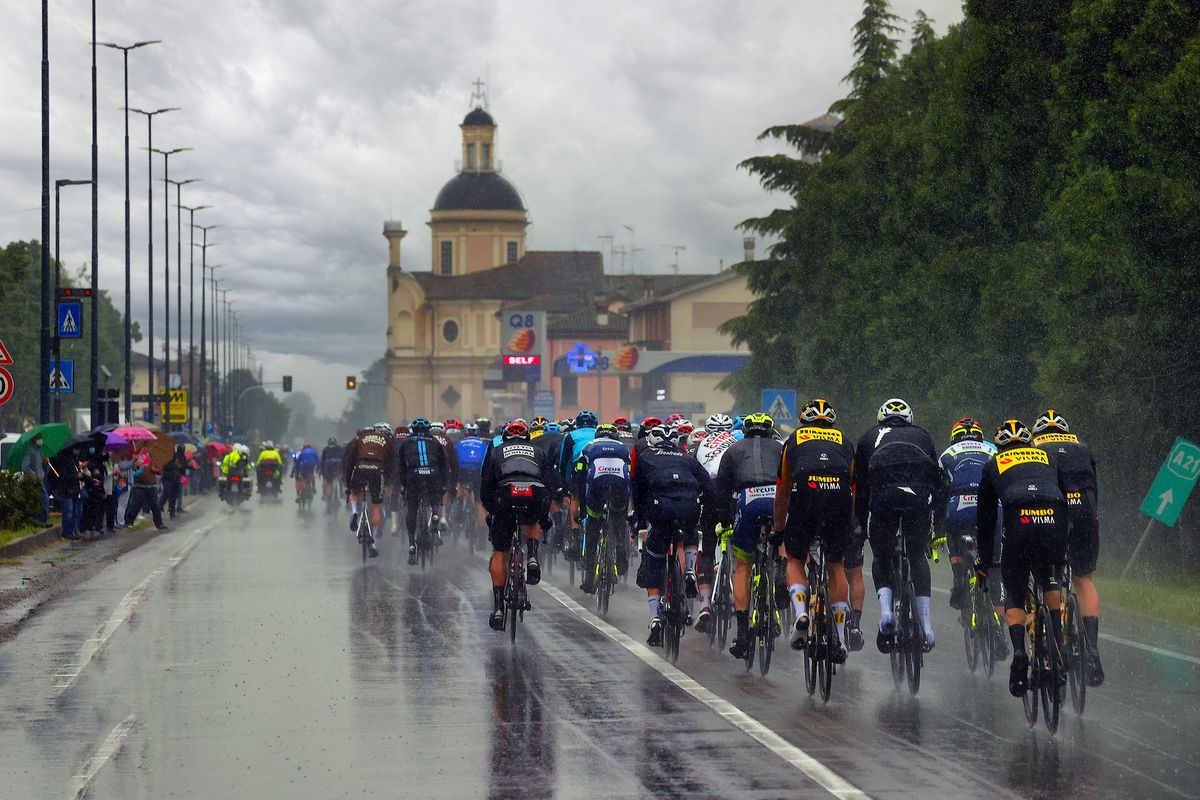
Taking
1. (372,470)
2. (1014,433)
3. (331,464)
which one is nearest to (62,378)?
(331,464)

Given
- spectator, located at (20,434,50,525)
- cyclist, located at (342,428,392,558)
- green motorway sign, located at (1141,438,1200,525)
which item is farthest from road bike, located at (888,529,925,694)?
spectator, located at (20,434,50,525)

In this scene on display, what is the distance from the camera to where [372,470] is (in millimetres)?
26047

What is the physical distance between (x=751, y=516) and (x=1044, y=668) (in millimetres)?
3356

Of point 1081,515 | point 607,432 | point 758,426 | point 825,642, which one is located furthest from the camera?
point 607,432

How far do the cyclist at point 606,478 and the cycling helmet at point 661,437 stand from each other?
187 cm

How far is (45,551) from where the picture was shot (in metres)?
30.4

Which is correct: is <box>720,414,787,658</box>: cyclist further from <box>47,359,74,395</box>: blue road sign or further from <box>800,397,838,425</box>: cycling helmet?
<box>47,359,74,395</box>: blue road sign

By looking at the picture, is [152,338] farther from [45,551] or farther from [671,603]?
[671,603]

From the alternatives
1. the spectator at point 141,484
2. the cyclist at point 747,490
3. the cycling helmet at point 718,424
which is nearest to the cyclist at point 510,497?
the cyclist at point 747,490

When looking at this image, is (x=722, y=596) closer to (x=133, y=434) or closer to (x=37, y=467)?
(x=37, y=467)

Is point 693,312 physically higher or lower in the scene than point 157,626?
higher

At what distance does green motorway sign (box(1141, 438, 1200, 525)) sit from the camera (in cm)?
1938

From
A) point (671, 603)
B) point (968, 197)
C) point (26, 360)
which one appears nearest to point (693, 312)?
point (26, 360)

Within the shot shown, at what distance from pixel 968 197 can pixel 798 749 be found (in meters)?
24.1
